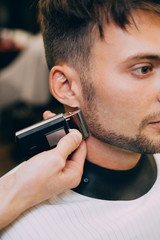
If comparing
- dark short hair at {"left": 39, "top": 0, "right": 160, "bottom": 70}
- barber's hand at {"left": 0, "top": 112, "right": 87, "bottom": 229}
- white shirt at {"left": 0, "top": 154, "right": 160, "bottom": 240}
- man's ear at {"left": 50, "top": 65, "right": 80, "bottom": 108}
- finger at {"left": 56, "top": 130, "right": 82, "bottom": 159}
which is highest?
dark short hair at {"left": 39, "top": 0, "right": 160, "bottom": 70}

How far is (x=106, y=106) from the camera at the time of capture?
3.18 ft

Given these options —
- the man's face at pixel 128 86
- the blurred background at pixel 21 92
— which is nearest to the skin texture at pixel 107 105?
the man's face at pixel 128 86

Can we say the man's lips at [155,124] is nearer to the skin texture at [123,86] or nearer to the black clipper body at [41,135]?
the skin texture at [123,86]

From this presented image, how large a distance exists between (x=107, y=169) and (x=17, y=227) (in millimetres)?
391

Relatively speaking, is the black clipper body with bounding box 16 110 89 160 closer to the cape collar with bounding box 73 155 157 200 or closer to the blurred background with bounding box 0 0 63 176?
the cape collar with bounding box 73 155 157 200

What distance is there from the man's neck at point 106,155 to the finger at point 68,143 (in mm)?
144

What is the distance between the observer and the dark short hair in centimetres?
89

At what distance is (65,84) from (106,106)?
0.20m

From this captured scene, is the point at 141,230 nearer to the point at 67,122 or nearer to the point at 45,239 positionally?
the point at 45,239

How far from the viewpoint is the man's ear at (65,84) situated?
102 centimetres

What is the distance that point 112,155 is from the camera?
108cm

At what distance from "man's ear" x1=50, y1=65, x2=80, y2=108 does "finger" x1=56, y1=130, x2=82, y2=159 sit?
162mm

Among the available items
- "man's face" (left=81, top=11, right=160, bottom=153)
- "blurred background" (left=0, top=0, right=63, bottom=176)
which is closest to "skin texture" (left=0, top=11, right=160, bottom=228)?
"man's face" (left=81, top=11, right=160, bottom=153)

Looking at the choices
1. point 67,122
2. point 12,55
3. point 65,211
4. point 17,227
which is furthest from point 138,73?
point 12,55
